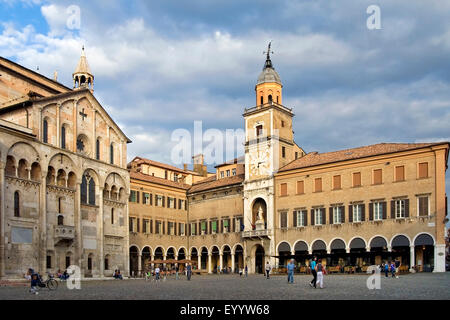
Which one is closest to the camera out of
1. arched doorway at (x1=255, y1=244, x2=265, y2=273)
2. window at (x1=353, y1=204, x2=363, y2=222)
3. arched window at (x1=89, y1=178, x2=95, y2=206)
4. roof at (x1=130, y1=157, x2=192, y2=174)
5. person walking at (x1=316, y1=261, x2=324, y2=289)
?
person walking at (x1=316, y1=261, x2=324, y2=289)

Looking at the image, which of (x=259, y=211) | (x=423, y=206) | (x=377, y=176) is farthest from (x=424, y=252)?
(x=259, y=211)

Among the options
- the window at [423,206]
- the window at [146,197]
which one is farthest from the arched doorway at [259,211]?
the window at [423,206]

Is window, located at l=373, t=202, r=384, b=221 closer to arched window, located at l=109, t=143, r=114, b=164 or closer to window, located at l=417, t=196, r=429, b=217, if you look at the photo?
window, located at l=417, t=196, r=429, b=217

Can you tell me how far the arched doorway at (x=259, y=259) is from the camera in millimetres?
54344

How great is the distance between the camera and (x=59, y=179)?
4022 centimetres

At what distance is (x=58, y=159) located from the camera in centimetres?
3978

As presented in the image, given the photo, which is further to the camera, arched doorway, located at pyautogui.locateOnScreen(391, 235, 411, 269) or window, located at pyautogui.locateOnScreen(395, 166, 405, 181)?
window, located at pyautogui.locateOnScreen(395, 166, 405, 181)

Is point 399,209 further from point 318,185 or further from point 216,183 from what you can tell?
point 216,183

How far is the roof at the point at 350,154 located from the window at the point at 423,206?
4.42m

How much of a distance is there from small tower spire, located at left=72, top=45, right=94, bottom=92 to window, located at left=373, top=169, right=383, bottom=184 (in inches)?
1112

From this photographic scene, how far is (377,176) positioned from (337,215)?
5242mm

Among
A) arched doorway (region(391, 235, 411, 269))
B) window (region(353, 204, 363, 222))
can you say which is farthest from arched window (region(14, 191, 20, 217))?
arched doorway (region(391, 235, 411, 269))

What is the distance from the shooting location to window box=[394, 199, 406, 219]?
43.2 metres
